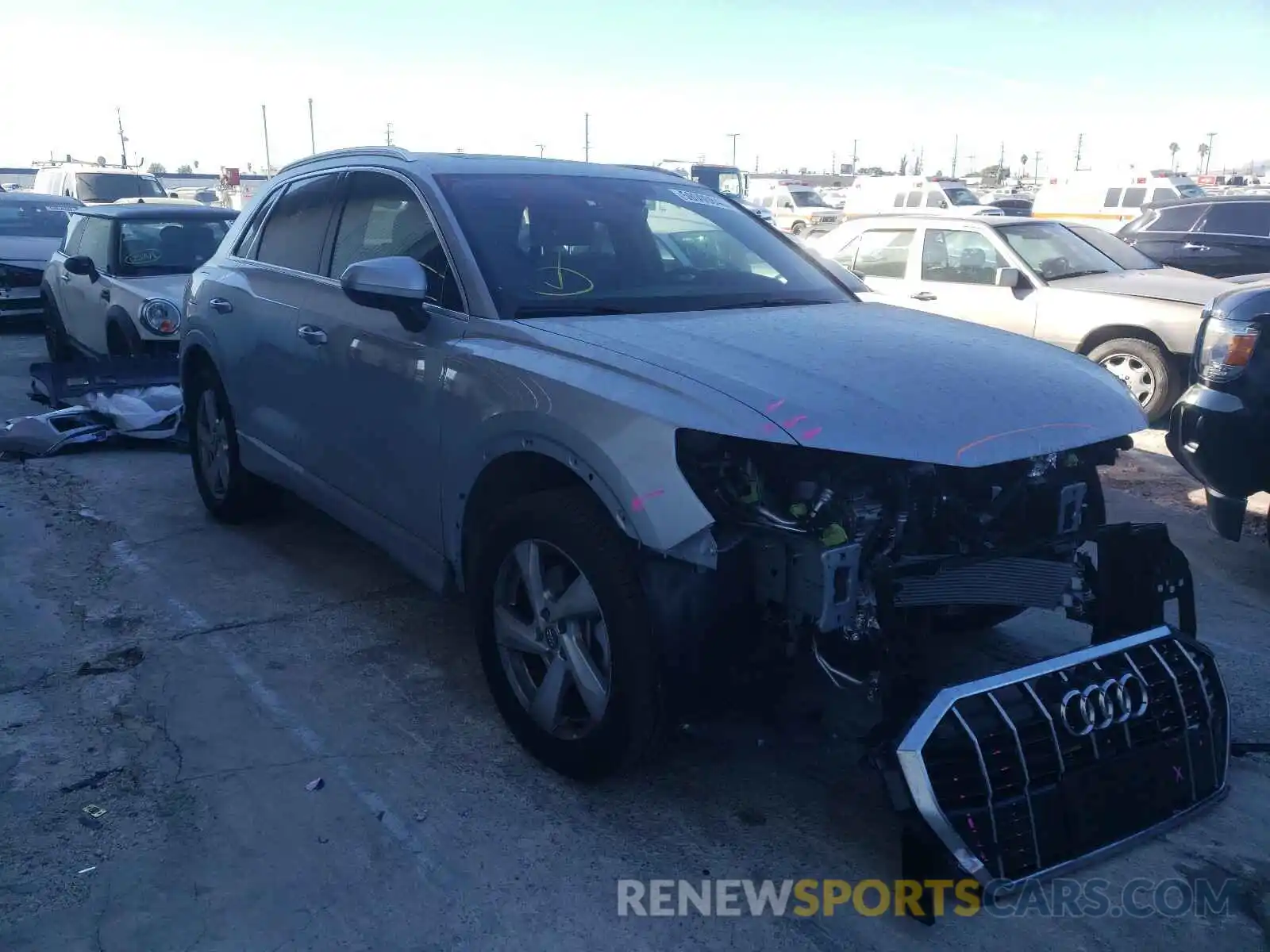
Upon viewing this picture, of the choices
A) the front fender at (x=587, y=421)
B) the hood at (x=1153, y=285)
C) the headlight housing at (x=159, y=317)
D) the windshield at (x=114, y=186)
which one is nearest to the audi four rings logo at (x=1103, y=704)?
the front fender at (x=587, y=421)

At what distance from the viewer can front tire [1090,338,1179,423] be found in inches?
330

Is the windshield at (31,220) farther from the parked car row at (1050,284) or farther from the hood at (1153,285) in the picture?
the hood at (1153,285)

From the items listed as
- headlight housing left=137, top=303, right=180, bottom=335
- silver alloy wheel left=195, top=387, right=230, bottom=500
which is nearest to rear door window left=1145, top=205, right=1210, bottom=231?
headlight housing left=137, top=303, right=180, bottom=335

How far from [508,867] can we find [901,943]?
3.41 ft

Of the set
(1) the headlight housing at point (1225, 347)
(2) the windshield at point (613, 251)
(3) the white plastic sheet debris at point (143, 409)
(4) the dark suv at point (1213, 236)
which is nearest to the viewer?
(2) the windshield at point (613, 251)

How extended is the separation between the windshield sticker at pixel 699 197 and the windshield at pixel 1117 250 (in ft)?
20.5

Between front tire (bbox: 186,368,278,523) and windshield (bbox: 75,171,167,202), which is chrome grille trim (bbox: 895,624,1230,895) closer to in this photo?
front tire (bbox: 186,368,278,523)

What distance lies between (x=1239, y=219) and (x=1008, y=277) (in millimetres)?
6100

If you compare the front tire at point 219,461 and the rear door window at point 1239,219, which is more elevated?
the rear door window at point 1239,219

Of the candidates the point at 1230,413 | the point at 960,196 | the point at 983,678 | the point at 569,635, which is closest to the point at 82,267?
the point at 569,635

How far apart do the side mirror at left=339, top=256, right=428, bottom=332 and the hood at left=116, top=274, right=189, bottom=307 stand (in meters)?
5.64

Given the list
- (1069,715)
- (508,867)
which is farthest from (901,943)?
(508,867)

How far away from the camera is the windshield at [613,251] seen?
12.2 feet

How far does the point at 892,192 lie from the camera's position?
29.8 m
